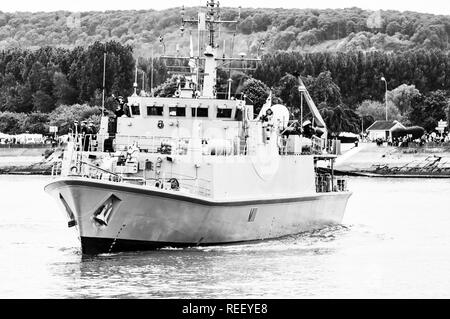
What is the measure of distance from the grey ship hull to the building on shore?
349 feet

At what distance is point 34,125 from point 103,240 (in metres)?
117

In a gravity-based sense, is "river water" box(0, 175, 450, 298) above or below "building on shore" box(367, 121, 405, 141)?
above

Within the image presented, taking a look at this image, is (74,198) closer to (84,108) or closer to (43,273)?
(43,273)

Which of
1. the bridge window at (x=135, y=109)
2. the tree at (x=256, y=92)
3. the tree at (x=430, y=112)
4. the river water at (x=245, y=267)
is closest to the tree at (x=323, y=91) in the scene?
the tree at (x=430, y=112)

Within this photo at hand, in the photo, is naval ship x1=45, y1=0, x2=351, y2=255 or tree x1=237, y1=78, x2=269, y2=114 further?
tree x1=237, y1=78, x2=269, y2=114

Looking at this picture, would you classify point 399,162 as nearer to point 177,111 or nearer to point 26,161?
point 26,161

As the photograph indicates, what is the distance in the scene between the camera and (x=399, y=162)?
399ft

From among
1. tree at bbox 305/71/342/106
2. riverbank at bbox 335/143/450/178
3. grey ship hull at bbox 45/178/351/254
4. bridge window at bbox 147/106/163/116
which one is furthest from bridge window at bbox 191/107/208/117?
tree at bbox 305/71/342/106

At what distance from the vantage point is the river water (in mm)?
33938

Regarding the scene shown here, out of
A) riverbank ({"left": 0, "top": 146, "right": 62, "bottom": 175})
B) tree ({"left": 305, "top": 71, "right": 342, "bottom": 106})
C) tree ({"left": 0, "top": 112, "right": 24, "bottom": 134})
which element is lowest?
riverbank ({"left": 0, "top": 146, "right": 62, "bottom": 175})

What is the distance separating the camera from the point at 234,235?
134 ft

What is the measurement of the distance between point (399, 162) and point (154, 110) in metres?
81.0

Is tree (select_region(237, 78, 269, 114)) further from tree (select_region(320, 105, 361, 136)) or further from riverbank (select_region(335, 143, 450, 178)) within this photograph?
tree (select_region(320, 105, 361, 136))

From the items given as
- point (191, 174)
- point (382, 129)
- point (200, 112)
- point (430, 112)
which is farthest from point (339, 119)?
point (191, 174)
